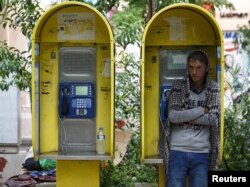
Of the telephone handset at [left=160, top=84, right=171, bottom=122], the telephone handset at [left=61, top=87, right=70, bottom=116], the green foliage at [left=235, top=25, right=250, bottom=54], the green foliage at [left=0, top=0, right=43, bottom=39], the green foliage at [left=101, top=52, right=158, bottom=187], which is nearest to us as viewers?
the telephone handset at [left=160, top=84, right=171, bottom=122]

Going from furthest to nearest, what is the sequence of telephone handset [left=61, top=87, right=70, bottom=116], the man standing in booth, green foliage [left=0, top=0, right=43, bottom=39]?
green foliage [left=0, top=0, right=43, bottom=39]
telephone handset [left=61, top=87, right=70, bottom=116]
the man standing in booth

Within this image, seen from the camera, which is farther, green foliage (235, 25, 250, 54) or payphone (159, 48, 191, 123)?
green foliage (235, 25, 250, 54)

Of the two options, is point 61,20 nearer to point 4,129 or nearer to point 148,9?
point 148,9

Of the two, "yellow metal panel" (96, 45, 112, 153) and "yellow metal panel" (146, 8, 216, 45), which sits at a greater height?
"yellow metal panel" (146, 8, 216, 45)

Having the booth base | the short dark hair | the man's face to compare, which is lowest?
the booth base

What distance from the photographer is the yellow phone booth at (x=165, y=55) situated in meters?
4.92

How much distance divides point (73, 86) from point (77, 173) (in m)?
0.79

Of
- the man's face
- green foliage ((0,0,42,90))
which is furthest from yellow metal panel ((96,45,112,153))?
green foliage ((0,0,42,90))

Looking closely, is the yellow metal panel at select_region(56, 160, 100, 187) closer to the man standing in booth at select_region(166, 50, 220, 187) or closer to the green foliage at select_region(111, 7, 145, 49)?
the man standing in booth at select_region(166, 50, 220, 187)

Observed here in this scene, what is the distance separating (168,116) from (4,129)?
4.30m

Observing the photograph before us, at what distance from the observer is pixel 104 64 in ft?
16.5

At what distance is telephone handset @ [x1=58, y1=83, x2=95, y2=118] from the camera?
5.01 metres

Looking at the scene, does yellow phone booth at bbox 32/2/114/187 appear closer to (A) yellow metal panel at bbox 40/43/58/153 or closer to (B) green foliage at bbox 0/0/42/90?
(A) yellow metal panel at bbox 40/43/58/153

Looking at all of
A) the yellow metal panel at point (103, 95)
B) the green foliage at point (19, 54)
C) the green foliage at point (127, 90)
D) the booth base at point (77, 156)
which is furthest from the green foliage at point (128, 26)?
the booth base at point (77, 156)
